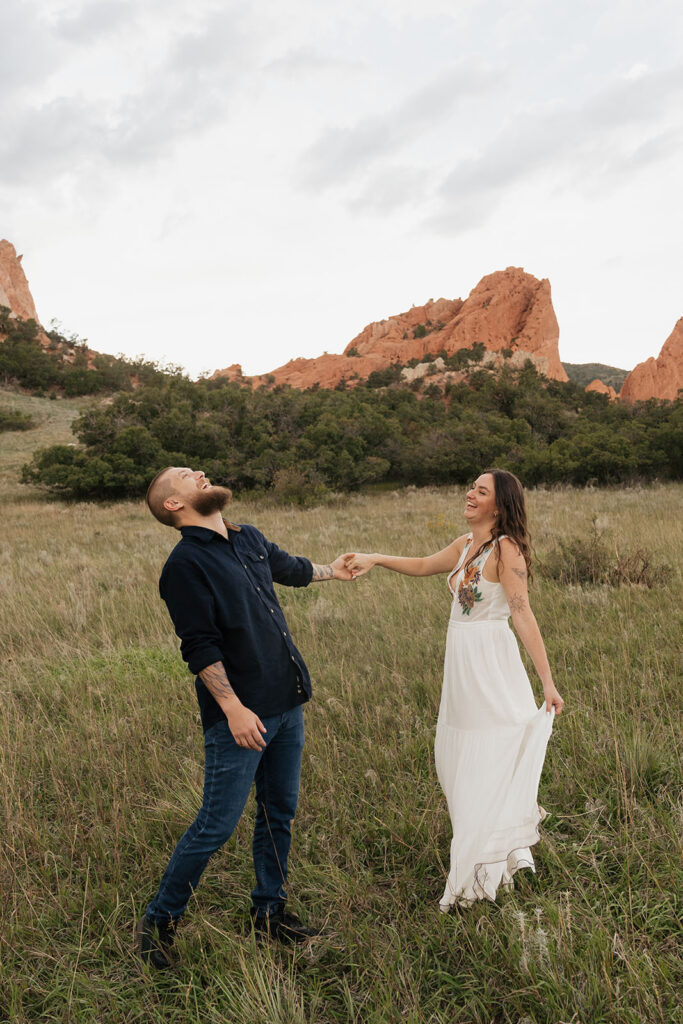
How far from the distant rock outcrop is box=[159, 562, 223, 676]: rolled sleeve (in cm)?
8732

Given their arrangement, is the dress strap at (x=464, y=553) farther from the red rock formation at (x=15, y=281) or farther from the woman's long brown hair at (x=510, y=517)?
the red rock formation at (x=15, y=281)

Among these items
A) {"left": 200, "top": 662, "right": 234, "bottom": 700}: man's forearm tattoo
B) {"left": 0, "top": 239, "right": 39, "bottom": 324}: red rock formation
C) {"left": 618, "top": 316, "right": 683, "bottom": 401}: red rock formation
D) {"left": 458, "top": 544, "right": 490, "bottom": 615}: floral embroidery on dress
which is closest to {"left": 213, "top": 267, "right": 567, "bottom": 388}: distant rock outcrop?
{"left": 618, "top": 316, "right": 683, "bottom": 401}: red rock formation

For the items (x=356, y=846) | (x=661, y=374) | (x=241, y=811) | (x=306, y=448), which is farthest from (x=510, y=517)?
(x=661, y=374)

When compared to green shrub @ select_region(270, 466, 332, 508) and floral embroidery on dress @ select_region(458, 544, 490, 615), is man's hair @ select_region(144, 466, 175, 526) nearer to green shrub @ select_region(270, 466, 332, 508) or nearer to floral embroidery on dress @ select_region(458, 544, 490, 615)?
floral embroidery on dress @ select_region(458, 544, 490, 615)

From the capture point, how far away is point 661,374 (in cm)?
8712

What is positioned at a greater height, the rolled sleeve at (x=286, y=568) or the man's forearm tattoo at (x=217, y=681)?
the rolled sleeve at (x=286, y=568)

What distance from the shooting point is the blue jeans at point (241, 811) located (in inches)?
82.8

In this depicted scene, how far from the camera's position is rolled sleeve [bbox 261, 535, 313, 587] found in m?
2.69

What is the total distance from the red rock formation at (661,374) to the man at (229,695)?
93623mm

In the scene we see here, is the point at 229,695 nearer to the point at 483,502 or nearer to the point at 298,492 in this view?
the point at 483,502

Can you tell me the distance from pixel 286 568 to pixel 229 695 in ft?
2.57

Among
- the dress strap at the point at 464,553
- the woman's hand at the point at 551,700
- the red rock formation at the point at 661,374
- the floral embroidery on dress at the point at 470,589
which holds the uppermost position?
the red rock formation at the point at 661,374

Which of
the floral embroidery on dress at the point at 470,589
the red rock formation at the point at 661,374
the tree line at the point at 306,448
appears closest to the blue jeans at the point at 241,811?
the floral embroidery on dress at the point at 470,589

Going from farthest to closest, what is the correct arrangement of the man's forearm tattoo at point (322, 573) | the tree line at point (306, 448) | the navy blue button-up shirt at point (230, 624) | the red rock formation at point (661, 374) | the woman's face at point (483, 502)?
the red rock formation at point (661, 374) → the tree line at point (306, 448) → the man's forearm tattoo at point (322, 573) → the woman's face at point (483, 502) → the navy blue button-up shirt at point (230, 624)
